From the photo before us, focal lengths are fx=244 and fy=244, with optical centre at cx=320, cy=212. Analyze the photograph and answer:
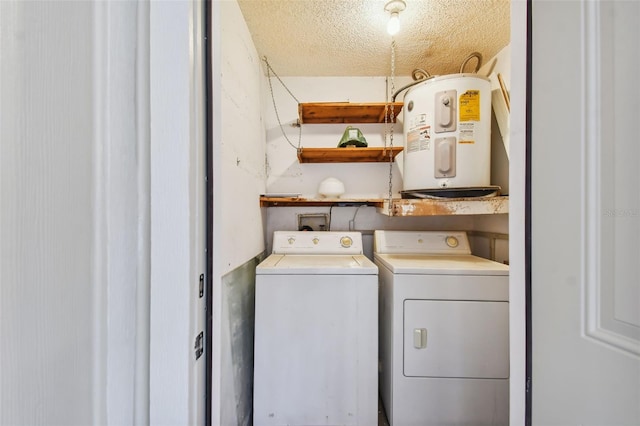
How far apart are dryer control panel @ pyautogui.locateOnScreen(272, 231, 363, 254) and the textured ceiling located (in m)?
1.33

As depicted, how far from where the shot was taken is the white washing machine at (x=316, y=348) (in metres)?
1.29

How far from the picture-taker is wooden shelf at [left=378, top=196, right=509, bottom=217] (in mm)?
1414

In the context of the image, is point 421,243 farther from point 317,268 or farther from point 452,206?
point 317,268

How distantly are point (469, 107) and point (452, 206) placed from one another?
63 centimetres

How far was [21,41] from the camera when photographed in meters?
0.37

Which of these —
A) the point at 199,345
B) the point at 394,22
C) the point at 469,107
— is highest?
the point at 394,22

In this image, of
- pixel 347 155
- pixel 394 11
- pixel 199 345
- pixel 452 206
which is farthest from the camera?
pixel 347 155

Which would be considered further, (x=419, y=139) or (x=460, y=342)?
(x=419, y=139)

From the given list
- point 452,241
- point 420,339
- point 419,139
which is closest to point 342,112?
point 419,139

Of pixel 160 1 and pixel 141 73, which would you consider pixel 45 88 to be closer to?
pixel 141 73

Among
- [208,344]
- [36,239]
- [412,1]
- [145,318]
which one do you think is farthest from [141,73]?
[412,1]

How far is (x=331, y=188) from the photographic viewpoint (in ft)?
6.40

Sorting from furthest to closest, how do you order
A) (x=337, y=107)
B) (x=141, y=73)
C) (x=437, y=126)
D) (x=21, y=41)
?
(x=337, y=107)
(x=437, y=126)
(x=141, y=73)
(x=21, y=41)

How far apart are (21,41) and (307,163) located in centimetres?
181
